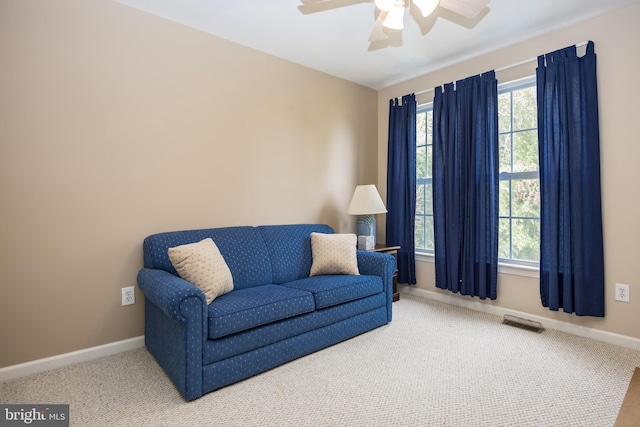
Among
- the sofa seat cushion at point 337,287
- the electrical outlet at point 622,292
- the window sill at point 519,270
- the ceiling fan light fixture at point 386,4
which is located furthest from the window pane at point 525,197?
the ceiling fan light fixture at point 386,4

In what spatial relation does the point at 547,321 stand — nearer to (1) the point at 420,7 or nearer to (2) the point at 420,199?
(2) the point at 420,199

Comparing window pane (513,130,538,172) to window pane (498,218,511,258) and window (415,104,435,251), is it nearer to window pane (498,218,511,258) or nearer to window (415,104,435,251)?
window pane (498,218,511,258)

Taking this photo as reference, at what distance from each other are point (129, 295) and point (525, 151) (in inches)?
141

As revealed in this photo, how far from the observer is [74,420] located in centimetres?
165

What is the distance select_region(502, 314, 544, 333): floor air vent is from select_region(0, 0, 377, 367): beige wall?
2.36m

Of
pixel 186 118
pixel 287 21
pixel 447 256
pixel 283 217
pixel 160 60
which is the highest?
pixel 287 21

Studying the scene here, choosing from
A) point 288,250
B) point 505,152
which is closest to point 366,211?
point 288,250

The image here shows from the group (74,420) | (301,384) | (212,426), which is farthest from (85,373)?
(301,384)

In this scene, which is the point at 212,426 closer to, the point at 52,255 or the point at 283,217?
the point at 52,255

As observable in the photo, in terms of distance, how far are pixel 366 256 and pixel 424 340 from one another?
0.86 m

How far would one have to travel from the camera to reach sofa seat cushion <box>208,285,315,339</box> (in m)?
1.92

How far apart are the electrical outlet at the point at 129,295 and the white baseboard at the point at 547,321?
2.87m

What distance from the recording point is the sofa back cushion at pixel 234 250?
2389mm

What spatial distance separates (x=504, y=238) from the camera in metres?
3.23
